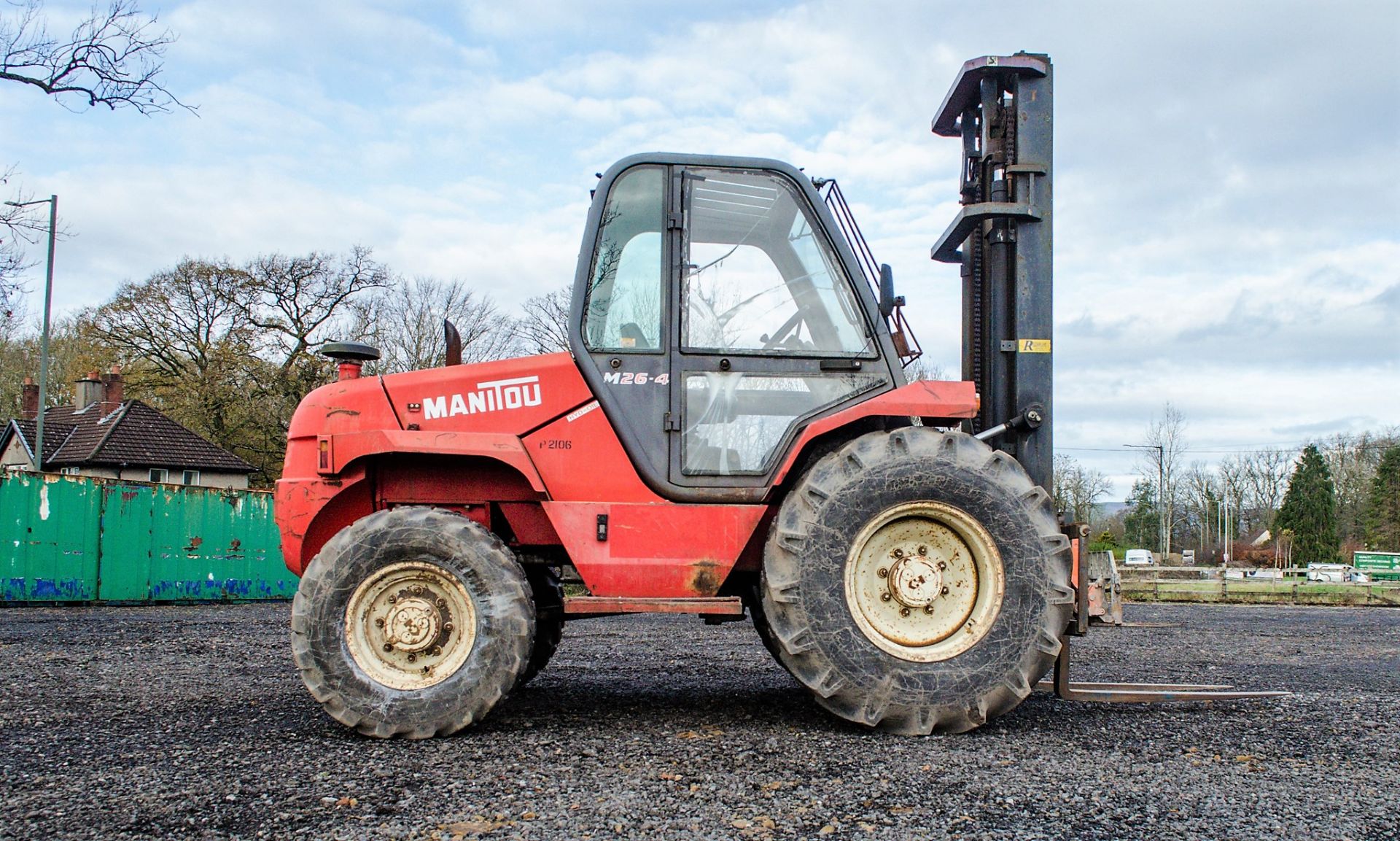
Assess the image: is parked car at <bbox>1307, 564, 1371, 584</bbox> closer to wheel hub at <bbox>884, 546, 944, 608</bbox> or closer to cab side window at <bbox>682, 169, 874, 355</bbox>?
wheel hub at <bbox>884, 546, 944, 608</bbox>

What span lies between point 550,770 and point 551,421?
1765 millimetres

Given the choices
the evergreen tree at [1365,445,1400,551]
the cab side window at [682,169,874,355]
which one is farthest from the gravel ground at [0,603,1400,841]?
the evergreen tree at [1365,445,1400,551]

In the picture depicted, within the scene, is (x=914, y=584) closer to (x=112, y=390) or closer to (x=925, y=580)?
(x=925, y=580)

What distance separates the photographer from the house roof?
34562 mm

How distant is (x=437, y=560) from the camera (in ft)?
15.2

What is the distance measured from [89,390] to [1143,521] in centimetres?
6881

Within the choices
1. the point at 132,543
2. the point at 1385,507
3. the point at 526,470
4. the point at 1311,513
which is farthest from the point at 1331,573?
the point at 526,470

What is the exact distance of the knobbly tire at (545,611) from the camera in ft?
18.0

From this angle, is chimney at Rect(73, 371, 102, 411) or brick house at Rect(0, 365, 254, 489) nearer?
brick house at Rect(0, 365, 254, 489)

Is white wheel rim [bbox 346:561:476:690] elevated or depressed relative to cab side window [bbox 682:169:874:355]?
depressed

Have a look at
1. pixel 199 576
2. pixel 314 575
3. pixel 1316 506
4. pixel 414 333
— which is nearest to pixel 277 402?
pixel 414 333

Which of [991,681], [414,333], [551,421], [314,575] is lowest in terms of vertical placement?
[991,681]

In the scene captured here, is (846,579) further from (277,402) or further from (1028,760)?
(277,402)

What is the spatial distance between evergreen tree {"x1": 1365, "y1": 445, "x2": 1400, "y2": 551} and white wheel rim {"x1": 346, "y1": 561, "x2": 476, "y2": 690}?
62.8 metres
